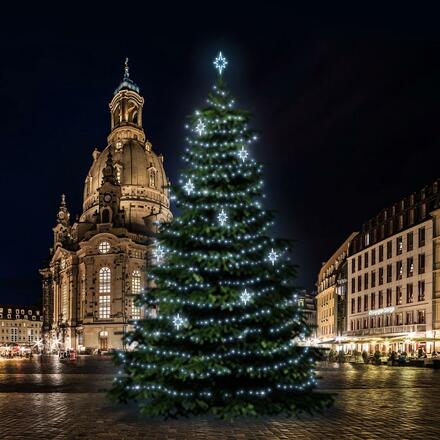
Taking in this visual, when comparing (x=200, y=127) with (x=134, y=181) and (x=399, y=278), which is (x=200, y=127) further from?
(x=134, y=181)

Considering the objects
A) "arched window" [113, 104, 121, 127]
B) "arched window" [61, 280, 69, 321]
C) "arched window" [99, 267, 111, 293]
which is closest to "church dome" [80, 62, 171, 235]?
"arched window" [113, 104, 121, 127]

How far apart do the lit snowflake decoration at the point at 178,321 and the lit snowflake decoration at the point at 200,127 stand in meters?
5.21

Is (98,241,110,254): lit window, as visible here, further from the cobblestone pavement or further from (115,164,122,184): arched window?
the cobblestone pavement

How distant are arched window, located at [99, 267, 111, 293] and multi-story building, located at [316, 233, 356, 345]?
144ft

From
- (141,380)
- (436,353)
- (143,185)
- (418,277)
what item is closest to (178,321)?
(141,380)

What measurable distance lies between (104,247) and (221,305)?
111855 mm

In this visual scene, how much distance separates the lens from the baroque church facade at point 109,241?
12088 cm

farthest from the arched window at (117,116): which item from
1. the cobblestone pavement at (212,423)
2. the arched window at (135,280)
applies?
the cobblestone pavement at (212,423)

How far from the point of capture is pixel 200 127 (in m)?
16.6

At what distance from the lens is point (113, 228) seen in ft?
408

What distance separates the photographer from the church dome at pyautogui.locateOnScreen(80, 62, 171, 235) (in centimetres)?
13625

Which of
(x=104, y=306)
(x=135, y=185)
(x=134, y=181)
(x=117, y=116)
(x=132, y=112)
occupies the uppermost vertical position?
(x=132, y=112)

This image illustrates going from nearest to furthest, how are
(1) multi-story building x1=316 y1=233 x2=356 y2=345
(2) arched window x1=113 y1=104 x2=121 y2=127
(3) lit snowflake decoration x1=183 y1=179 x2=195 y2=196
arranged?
(3) lit snowflake decoration x1=183 y1=179 x2=195 y2=196 < (1) multi-story building x1=316 y1=233 x2=356 y2=345 < (2) arched window x1=113 y1=104 x2=121 y2=127

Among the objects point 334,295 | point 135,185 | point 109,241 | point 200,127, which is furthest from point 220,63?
point 135,185
